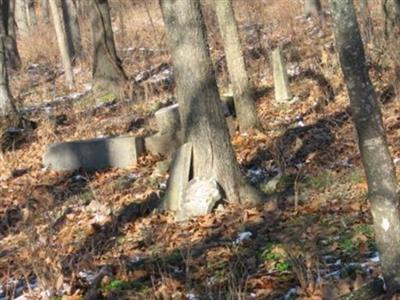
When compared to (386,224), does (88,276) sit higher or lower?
lower

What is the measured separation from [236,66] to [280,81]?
2095mm

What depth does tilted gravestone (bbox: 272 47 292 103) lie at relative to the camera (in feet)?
40.6

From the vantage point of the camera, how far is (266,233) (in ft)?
20.9

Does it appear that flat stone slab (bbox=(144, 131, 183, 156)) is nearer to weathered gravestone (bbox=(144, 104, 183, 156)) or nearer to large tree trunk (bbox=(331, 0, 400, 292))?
weathered gravestone (bbox=(144, 104, 183, 156))

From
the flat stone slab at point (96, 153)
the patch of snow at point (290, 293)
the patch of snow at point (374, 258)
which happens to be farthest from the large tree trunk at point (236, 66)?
the patch of snow at point (290, 293)

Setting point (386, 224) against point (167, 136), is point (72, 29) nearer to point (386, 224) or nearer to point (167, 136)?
point (167, 136)

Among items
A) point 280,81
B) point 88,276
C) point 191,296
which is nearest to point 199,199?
point 88,276

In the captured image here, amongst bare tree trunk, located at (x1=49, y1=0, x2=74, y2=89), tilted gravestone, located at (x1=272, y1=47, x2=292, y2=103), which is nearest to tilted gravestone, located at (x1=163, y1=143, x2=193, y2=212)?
tilted gravestone, located at (x1=272, y1=47, x2=292, y2=103)

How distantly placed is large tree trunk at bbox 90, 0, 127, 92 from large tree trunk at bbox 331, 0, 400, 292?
12.5m

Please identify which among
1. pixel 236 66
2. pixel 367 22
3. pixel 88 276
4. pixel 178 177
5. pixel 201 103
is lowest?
pixel 88 276

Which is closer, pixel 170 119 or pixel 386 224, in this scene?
pixel 386 224

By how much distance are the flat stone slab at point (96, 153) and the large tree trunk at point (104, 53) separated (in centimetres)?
590

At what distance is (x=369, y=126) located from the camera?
411cm

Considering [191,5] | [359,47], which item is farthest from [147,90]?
[359,47]
